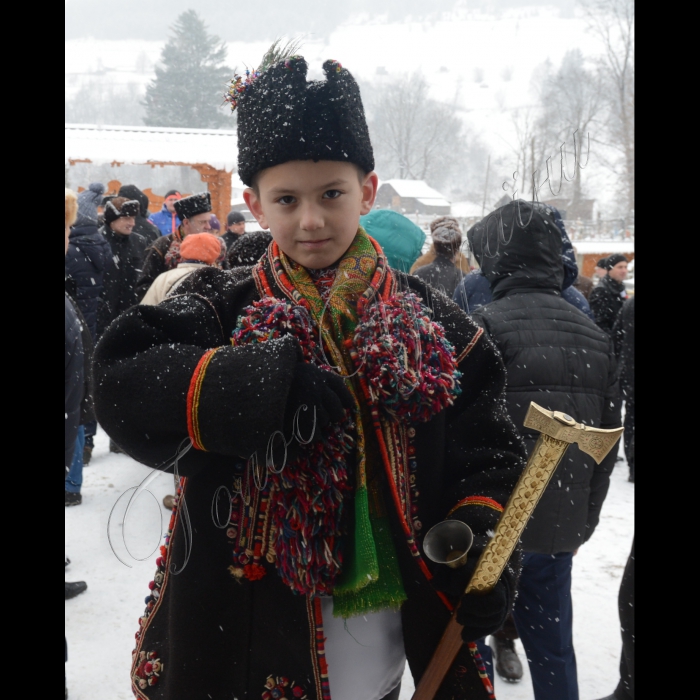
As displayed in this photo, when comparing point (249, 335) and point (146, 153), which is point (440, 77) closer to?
point (249, 335)

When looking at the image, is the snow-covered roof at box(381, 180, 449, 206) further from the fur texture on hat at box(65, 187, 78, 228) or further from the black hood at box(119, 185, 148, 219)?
the black hood at box(119, 185, 148, 219)

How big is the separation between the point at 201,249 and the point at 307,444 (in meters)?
2.59

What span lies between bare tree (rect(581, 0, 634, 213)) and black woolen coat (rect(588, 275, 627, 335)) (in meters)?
4.82

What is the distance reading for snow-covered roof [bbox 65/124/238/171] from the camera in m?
2.68

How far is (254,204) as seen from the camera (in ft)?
4.50

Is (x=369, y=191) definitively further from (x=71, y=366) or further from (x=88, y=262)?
(x=88, y=262)

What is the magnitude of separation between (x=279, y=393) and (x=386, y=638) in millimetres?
659

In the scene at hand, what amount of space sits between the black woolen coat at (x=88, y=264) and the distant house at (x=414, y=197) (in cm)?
423

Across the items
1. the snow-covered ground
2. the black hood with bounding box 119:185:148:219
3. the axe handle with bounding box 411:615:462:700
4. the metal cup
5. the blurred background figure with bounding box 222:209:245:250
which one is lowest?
the snow-covered ground

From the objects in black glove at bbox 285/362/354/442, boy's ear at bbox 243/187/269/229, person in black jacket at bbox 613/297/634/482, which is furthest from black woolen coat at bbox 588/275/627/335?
black glove at bbox 285/362/354/442

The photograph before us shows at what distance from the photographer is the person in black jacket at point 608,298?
601 centimetres

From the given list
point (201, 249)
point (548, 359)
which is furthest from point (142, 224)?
point (548, 359)

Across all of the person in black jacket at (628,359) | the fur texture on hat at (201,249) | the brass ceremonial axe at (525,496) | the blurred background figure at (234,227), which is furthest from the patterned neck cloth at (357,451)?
the blurred background figure at (234,227)

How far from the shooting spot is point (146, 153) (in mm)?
3664
